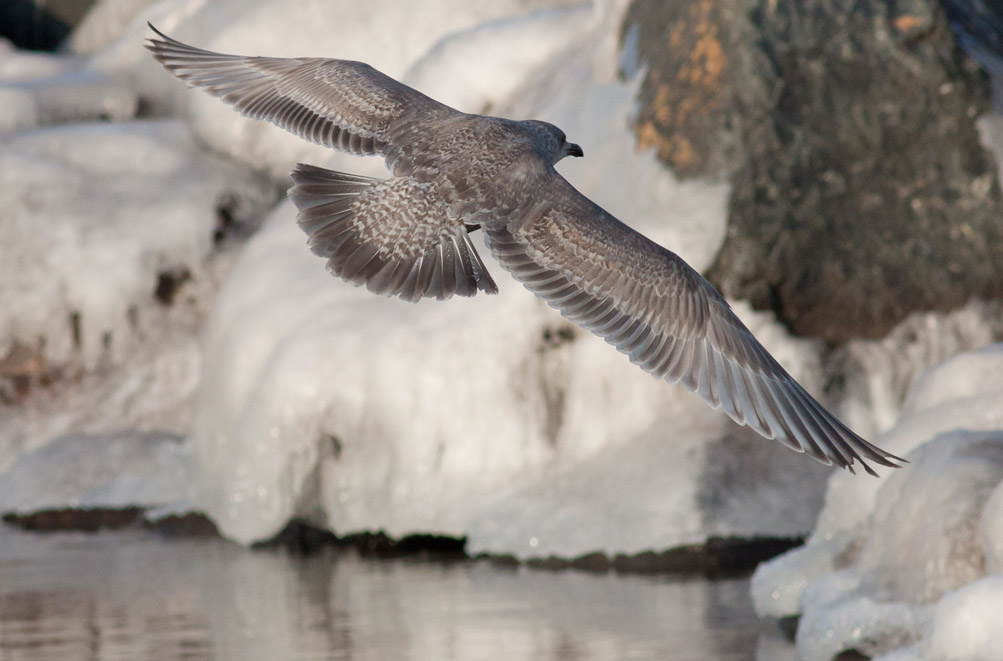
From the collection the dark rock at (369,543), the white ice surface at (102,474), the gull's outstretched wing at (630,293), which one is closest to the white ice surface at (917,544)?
the gull's outstretched wing at (630,293)

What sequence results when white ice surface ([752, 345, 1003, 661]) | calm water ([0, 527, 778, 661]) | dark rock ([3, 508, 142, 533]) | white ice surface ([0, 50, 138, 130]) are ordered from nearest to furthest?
white ice surface ([752, 345, 1003, 661]), calm water ([0, 527, 778, 661]), dark rock ([3, 508, 142, 533]), white ice surface ([0, 50, 138, 130])

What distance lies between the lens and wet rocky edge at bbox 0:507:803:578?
8047 mm

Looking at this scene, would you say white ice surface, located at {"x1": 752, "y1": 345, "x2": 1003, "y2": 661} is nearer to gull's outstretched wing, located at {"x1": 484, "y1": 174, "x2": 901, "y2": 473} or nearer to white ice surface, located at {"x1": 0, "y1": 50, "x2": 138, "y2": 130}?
gull's outstretched wing, located at {"x1": 484, "y1": 174, "x2": 901, "y2": 473}

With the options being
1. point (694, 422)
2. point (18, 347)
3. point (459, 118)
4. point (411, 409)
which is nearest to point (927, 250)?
point (694, 422)

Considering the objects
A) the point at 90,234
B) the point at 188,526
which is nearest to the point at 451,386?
the point at 188,526

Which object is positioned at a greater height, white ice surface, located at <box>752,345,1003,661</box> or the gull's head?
the gull's head

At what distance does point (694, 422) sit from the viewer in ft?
27.7

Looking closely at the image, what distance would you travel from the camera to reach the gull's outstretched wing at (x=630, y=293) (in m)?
4.61

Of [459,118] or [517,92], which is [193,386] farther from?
[459,118]

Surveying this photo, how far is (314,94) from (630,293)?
138 centimetres

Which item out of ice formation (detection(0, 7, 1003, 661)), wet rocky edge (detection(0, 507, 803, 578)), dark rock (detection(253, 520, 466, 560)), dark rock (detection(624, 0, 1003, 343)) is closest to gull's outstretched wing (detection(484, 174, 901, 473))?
ice formation (detection(0, 7, 1003, 661))

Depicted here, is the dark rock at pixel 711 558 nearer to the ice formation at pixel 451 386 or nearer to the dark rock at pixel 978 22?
the ice formation at pixel 451 386

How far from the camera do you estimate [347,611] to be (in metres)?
7.60

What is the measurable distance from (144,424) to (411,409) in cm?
318
